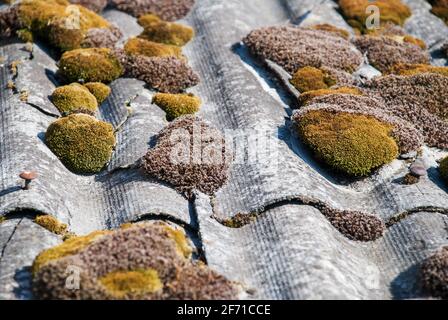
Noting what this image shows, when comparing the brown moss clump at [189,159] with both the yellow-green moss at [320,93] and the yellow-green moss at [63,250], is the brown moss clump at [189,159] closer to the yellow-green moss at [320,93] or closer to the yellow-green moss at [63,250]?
the yellow-green moss at [63,250]

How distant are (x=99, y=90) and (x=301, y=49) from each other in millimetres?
7319

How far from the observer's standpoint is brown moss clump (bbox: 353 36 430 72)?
24.5 meters

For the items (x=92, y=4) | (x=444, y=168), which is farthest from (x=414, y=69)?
(x=92, y=4)

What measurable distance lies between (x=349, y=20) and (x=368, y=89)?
725 centimetres

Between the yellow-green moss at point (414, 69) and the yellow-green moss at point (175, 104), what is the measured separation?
23.8 feet

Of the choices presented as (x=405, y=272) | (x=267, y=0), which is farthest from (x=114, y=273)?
(x=267, y=0)

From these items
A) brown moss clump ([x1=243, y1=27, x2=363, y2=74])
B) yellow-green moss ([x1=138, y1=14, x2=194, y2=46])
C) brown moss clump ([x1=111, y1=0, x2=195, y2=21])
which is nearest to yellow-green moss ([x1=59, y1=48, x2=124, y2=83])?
yellow-green moss ([x1=138, y1=14, x2=194, y2=46])

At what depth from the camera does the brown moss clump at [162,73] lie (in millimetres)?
22078

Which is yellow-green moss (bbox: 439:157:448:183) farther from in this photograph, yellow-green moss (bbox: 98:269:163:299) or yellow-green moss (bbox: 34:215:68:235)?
yellow-green moss (bbox: 34:215:68:235)

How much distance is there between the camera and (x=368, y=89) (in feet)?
72.0

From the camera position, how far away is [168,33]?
993 inches

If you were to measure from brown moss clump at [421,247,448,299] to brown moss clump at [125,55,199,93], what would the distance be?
10610 mm

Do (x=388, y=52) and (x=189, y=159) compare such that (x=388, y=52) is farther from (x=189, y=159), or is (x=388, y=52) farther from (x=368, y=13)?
(x=189, y=159)

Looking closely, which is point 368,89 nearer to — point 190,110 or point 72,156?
point 190,110
